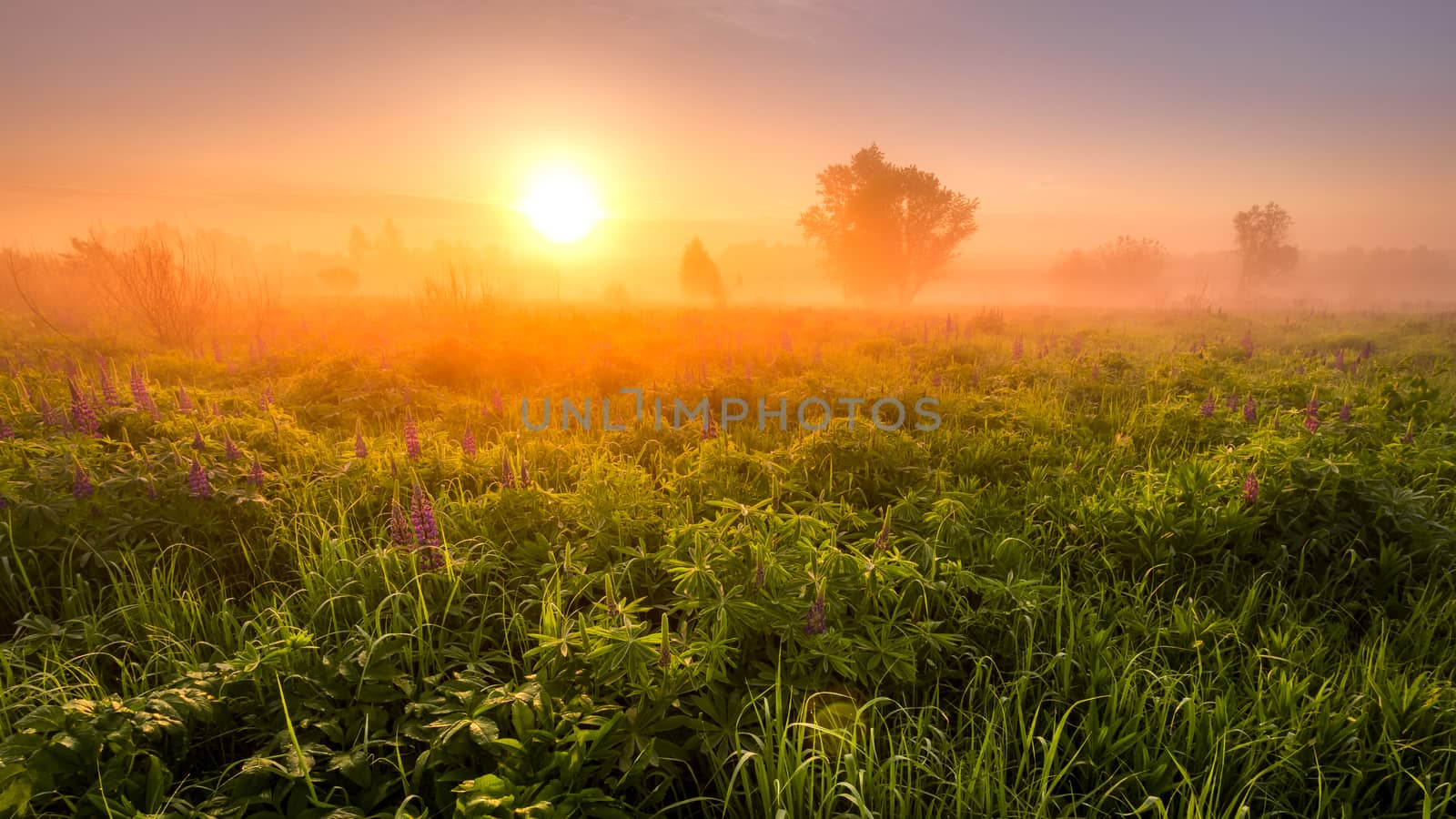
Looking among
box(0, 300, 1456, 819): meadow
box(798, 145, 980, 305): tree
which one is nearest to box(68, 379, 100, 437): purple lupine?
box(0, 300, 1456, 819): meadow

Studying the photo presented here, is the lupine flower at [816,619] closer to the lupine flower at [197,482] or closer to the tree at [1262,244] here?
the lupine flower at [197,482]

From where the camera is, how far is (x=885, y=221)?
37.4m

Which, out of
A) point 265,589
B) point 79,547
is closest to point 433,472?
point 265,589

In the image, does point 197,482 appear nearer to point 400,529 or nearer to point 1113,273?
point 400,529

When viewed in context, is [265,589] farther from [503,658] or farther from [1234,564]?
[1234,564]

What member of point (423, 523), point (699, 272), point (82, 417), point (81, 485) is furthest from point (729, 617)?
point (699, 272)

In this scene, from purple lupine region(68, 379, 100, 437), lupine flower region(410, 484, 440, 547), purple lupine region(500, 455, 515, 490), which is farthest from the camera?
purple lupine region(68, 379, 100, 437)

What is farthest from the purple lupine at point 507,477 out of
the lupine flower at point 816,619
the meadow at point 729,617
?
the lupine flower at point 816,619

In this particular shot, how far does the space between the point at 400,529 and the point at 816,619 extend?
7.38 feet

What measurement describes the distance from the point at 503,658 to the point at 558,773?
87 cm

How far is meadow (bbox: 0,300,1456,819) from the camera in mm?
1818

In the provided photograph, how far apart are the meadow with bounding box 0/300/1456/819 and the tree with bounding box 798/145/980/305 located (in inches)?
1331

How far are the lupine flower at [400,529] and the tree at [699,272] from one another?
41.9 metres

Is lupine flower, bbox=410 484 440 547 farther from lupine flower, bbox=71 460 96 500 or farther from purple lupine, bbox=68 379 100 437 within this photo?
purple lupine, bbox=68 379 100 437
